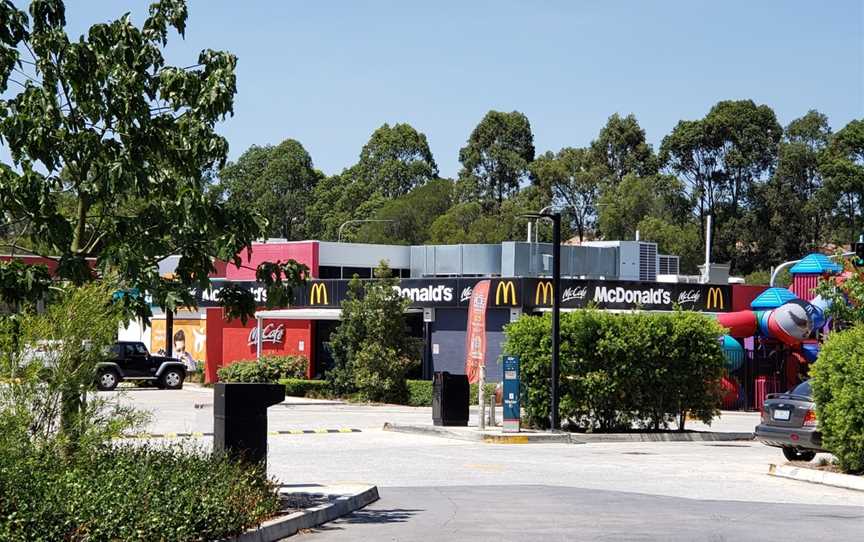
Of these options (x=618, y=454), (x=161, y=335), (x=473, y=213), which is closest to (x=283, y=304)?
(x=618, y=454)

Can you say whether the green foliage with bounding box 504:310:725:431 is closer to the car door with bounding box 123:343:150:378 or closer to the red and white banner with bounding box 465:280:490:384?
the red and white banner with bounding box 465:280:490:384

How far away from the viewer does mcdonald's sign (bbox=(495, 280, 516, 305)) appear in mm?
41062

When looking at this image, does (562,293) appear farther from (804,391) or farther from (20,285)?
(20,285)

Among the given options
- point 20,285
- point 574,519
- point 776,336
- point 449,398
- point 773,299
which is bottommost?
point 574,519

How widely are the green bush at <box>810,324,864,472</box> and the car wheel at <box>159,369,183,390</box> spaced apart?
31026 mm

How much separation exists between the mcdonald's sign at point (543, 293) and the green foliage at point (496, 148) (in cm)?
5817

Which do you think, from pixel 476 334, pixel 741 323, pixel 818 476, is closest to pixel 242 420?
pixel 818 476

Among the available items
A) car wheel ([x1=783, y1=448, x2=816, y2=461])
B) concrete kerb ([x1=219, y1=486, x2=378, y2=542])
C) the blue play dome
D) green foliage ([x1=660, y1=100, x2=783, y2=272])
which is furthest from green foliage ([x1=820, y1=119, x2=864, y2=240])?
concrete kerb ([x1=219, y1=486, x2=378, y2=542])

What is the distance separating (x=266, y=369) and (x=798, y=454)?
81.9 feet

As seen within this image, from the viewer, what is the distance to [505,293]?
135ft

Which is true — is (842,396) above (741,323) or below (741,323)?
below

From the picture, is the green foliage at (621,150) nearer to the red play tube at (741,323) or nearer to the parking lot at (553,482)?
the red play tube at (741,323)

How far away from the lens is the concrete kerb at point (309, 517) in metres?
12.2

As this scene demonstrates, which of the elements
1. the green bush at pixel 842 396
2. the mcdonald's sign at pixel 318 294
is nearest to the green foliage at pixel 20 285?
the green bush at pixel 842 396
